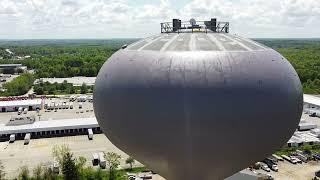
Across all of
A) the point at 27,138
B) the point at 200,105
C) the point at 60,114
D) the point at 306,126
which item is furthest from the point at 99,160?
the point at 200,105

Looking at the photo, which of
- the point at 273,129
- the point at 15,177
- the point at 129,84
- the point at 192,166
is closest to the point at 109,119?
the point at 129,84

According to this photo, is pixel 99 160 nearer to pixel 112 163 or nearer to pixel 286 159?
pixel 112 163

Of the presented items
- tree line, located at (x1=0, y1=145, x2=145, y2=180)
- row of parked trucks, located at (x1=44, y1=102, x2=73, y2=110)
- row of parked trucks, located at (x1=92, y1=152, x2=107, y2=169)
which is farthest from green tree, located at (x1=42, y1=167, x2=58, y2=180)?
row of parked trucks, located at (x1=44, y1=102, x2=73, y2=110)

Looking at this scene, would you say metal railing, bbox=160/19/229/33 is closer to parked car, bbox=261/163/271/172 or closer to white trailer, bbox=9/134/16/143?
parked car, bbox=261/163/271/172

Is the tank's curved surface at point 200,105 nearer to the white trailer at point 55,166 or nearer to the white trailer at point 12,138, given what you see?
the white trailer at point 55,166

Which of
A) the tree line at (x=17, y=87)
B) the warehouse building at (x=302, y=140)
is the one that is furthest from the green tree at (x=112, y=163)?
the tree line at (x=17, y=87)

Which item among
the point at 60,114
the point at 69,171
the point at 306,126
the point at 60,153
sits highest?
the point at 69,171

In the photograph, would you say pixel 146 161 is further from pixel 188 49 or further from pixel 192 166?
pixel 188 49
